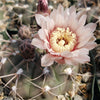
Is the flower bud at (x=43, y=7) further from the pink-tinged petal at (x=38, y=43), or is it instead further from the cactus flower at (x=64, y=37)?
the pink-tinged petal at (x=38, y=43)

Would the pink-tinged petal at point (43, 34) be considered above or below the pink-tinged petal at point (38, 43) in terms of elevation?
above

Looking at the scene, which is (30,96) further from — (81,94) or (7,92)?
(81,94)

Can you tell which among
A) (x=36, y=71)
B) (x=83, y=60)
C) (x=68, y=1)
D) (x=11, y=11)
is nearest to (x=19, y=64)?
(x=36, y=71)

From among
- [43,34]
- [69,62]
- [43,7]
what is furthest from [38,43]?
[43,7]

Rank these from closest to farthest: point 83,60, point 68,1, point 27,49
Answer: point 83,60 → point 27,49 → point 68,1

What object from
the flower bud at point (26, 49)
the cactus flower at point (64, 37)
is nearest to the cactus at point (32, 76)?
the flower bud at point (26, 49)

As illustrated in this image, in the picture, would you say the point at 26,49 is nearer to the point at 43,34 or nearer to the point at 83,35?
the point at 43,34

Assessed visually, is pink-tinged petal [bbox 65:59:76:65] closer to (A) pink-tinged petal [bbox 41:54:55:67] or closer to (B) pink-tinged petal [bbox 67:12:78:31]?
(A) pink-tinged petal [bbox 41:54:55:67]
